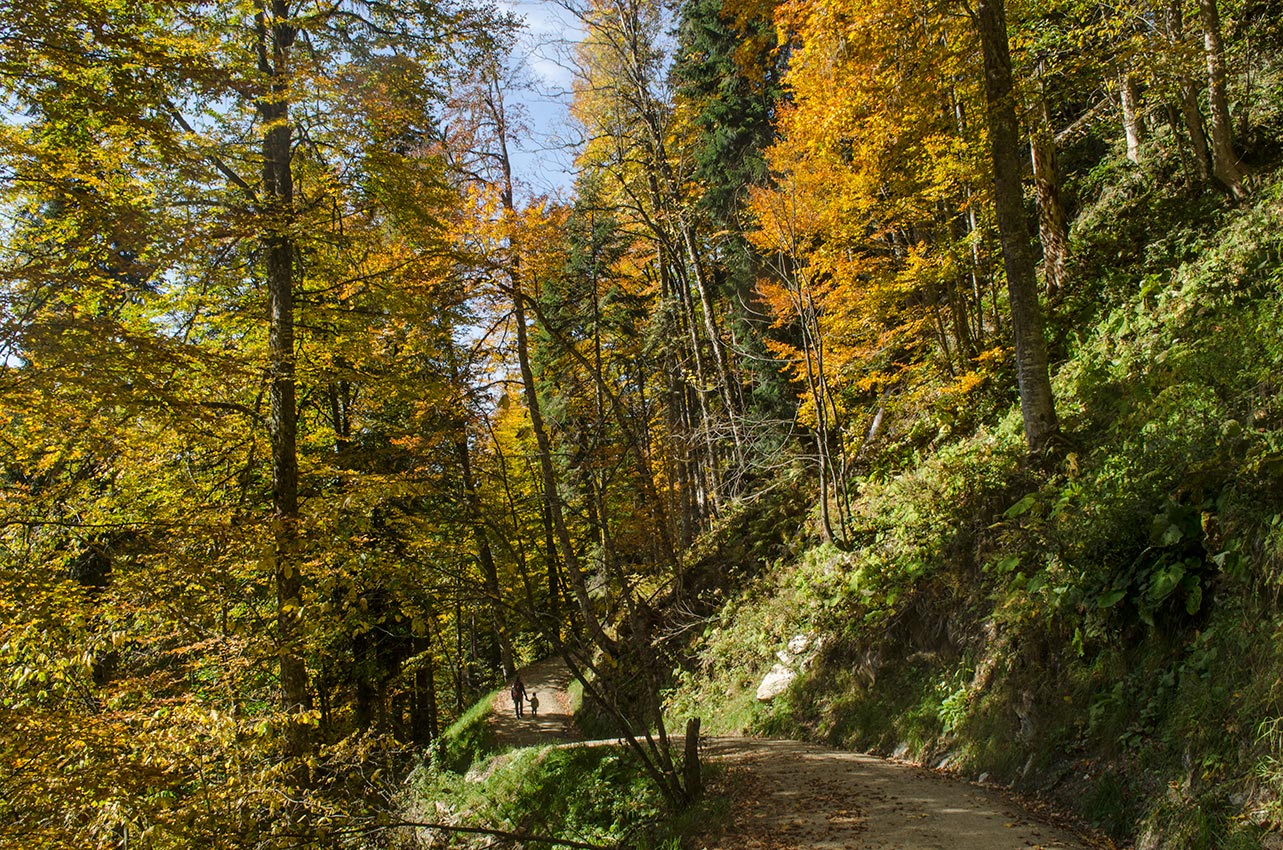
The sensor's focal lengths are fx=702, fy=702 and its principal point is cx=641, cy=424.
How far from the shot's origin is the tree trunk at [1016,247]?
7672mm

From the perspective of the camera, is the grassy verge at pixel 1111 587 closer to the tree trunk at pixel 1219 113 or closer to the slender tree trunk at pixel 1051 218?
the slender tree trunk at pixel 1051 218

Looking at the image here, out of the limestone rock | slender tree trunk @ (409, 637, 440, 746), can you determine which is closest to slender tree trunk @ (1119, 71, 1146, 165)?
the limestone rock

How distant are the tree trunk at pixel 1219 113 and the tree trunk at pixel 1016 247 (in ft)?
10.1

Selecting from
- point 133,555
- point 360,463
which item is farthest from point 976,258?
point 133,555

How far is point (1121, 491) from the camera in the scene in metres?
5.70

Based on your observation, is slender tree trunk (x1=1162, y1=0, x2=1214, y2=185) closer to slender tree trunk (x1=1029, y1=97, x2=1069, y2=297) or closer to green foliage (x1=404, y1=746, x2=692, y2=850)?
slender tree trunk (x1=1029, y1=97, x2=1069, y2=297)

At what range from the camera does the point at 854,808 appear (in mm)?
5941

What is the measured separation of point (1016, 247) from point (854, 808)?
612 centimetres

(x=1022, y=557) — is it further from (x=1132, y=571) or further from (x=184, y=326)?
(x=184, y=326)

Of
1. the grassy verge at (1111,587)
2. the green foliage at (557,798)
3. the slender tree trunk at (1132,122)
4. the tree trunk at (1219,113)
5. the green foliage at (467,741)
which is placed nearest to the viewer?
the grassy verge at (1111,587)

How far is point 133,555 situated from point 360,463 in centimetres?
534

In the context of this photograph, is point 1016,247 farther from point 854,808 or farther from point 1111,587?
point 854,808

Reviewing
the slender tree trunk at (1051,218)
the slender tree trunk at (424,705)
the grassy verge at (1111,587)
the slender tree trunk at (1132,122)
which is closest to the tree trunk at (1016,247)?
the grassy verge at (1111,587)

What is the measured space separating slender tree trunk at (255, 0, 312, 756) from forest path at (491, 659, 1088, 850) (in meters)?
4.71
